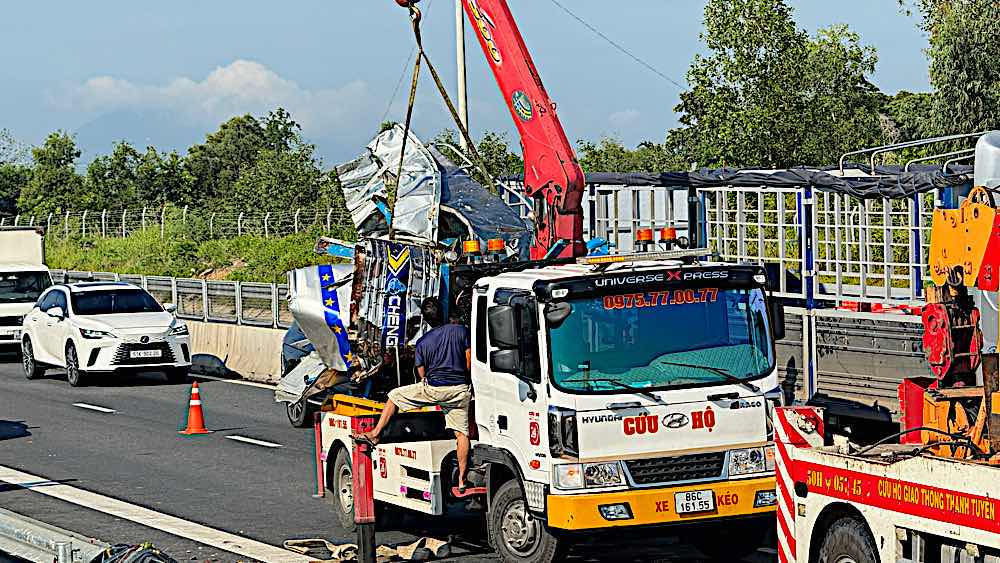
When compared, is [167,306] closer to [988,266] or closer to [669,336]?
[669,336]

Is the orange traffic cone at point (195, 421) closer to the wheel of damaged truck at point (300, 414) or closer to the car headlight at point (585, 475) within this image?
the wheel of damaged truck at point (300, 414)

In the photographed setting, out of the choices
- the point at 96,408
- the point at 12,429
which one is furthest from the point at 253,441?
the point at 96,408

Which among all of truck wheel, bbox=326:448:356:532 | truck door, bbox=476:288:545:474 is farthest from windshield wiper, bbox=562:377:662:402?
truck wheel, bbox=326:448:356:532

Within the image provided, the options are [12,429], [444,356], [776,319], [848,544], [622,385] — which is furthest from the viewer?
[12,429]

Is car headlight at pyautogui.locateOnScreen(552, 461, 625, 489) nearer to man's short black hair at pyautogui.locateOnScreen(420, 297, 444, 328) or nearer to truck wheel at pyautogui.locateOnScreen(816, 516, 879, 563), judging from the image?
truck wheel at pyautogui.locateOnScreen(816, 516, 879, 563)

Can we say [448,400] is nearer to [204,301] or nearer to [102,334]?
[102,334]

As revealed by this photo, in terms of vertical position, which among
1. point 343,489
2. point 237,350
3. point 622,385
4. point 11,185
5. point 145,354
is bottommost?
point 343,489

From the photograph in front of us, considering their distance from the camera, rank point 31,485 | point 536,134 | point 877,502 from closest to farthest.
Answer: point 877,502 < point 536,134 < point 31,485

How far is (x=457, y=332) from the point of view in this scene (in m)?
10.9

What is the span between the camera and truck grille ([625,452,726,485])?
30.8 ft

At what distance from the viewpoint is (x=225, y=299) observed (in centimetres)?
3106

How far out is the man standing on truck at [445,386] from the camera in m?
10.5

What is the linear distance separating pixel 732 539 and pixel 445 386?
2.38 m

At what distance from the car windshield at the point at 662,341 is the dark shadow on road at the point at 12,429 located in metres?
11.2
